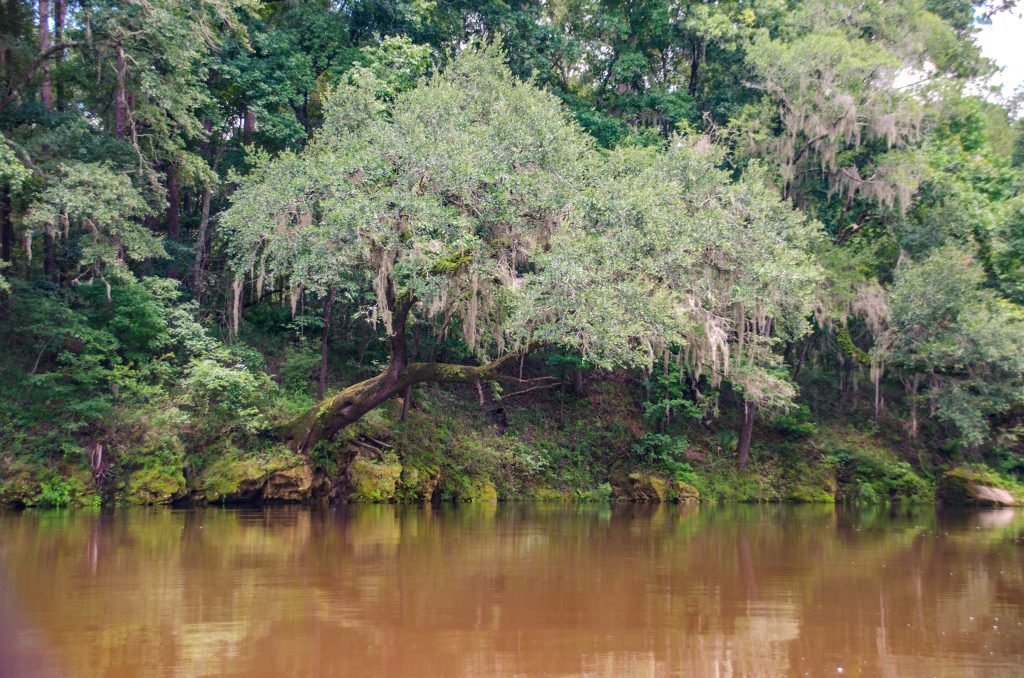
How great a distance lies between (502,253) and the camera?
15312 millimetres

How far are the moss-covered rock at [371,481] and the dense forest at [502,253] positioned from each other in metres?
0.14

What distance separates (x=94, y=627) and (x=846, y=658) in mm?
5070

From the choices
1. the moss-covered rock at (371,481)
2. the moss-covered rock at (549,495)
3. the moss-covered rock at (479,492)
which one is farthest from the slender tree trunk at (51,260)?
the moss-covered rock at (549,495)

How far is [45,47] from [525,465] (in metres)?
14.0

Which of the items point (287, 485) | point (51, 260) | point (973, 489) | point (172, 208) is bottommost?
point (973, 489)

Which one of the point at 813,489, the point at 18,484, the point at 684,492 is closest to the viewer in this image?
the point at 18,484

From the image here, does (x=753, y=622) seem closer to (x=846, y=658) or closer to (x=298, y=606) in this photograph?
(x=846, y=658)

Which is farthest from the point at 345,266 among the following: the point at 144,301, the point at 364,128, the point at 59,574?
the point at 59,574

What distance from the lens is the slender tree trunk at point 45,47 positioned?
17.6 metres

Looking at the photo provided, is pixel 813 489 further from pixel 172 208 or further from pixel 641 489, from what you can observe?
pixel 172 208

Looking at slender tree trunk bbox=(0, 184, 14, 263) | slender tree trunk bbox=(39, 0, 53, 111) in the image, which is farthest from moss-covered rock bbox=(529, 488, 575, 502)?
slender tree trunk bbox=(39, 0, 53, 111)

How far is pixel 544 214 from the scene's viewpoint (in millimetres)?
15414

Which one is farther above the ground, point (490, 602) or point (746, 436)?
point (746, 436)

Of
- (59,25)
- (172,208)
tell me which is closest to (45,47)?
(59,25)
